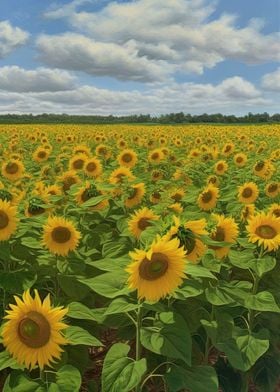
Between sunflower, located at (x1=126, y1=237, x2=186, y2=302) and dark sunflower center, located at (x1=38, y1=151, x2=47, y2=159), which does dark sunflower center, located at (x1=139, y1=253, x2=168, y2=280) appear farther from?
dark sunflower center, located at (x1=38, y1=151, x2=47, y2=159)

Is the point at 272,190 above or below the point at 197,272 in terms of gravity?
below

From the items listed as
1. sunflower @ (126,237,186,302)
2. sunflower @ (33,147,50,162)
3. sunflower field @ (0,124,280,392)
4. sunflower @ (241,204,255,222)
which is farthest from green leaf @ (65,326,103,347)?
sunflower @ (33,147,50,162)

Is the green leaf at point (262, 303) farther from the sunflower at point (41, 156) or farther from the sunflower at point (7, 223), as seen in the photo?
the sunflower at point (41, 156)

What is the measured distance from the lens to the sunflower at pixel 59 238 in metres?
3.44

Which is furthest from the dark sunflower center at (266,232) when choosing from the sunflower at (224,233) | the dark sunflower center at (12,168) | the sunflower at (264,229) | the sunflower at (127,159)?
the sunflower at (127,159)

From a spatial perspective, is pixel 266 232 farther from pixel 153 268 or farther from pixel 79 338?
pixel 79 338

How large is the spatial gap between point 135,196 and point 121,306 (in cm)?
228

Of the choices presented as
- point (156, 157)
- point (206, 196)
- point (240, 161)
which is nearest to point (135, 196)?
point (206, 196)

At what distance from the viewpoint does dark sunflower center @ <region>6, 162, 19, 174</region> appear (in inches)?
260

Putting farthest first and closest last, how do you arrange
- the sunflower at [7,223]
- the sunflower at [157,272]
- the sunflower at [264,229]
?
the sunflower at [264,229] → the sunflower at [7,223] → the sunflower at [157,272]

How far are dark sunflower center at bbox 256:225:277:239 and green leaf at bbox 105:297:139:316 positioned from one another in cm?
139

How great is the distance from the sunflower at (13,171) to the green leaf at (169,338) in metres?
4.29

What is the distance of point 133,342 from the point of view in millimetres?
4340

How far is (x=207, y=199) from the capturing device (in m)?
5.14
